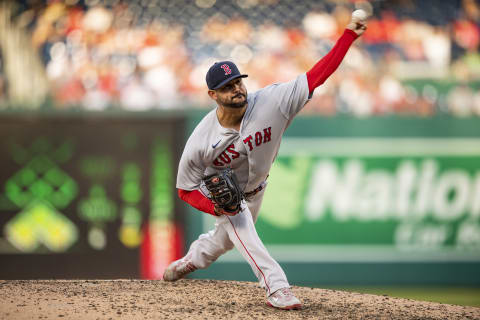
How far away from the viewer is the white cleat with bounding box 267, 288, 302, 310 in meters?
3.85

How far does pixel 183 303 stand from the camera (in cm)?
397

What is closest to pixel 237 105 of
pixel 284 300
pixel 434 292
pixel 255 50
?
pixel 284 300

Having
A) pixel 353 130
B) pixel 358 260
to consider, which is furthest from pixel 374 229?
pixel 353 130

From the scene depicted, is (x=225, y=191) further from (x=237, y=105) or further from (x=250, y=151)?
(x=237, y=105)

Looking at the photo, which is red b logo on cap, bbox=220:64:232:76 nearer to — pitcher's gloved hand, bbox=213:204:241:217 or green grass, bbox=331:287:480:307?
pitcher's gloved hand, bbox=213:204:241:217

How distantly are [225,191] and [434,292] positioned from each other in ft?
13.5

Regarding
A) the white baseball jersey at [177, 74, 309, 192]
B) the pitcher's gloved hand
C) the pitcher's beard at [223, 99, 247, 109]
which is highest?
the pitcher's beard at [223, 99, 247, 109]

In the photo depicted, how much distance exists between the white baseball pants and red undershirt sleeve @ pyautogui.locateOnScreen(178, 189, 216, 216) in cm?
18

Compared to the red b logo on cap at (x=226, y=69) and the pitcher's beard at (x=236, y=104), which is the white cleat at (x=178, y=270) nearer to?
the pitcher's beard at (x=236, y=104)

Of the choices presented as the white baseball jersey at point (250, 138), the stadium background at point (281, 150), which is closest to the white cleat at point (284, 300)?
the white baseball jersey at point (250, 138)

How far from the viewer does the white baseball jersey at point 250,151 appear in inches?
151

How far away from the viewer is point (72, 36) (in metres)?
7.47

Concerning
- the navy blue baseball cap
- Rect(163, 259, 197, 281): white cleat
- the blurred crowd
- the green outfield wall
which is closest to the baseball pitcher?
the navy blue baseball cap

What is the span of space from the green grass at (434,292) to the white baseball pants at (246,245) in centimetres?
295
